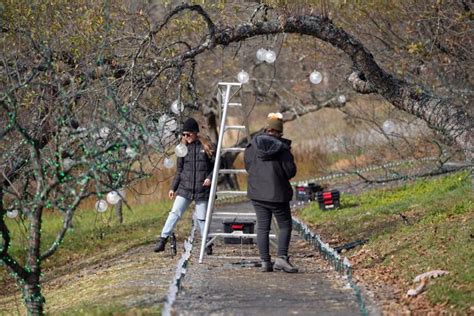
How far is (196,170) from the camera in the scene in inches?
643

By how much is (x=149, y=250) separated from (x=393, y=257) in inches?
208

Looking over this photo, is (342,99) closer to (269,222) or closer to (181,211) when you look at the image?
(181,211)

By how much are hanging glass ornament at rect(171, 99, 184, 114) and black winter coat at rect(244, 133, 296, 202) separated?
2.27 metres

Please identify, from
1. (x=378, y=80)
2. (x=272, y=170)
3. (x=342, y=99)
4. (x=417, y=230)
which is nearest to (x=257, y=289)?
(x=272, y=170)

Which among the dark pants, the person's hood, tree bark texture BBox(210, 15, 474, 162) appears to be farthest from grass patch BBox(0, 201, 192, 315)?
tree bark texture BBox(210, 15, 474, 162)

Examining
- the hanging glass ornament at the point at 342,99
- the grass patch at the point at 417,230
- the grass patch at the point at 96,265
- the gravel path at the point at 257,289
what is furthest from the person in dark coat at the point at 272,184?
the hanging glass ornament at the point at 342,99

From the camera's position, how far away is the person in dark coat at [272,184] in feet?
46.3

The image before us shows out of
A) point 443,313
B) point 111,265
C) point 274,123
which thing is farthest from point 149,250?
point 443,313

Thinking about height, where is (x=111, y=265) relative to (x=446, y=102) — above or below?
below

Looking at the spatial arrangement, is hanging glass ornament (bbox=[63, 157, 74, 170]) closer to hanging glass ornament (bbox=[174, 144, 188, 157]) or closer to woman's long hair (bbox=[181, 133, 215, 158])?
hanging glass ornament (bbox=[174, 144, 188, 157])

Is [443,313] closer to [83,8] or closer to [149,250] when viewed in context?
[149,250]

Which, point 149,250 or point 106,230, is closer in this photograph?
point 149,250

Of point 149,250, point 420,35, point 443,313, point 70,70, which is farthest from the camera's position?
point 420,35

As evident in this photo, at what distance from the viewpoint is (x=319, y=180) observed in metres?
35.1
